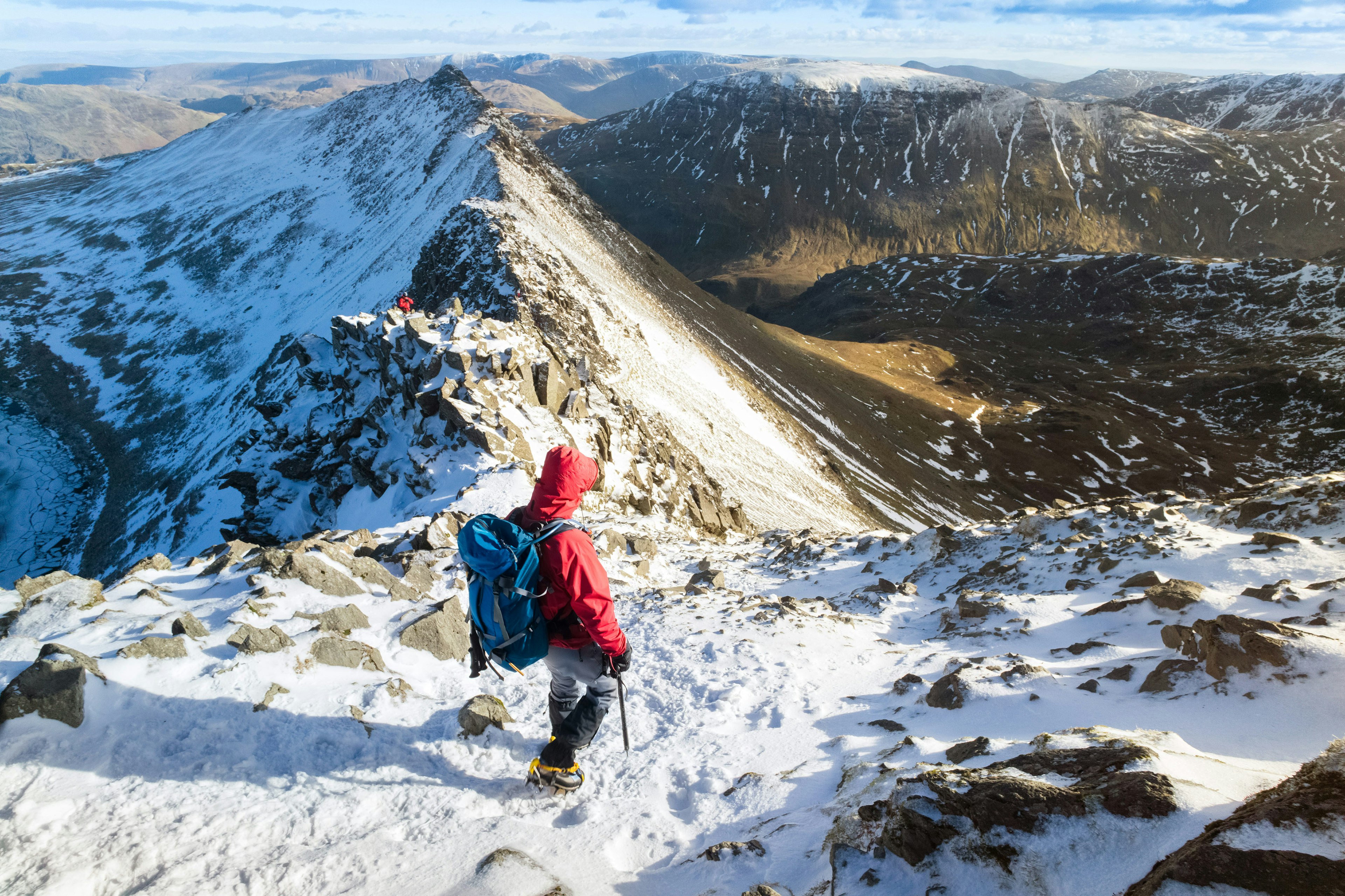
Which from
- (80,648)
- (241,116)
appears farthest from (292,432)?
(241,116)

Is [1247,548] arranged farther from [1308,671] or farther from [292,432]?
[292,432]

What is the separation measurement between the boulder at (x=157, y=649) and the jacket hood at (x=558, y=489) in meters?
4.62

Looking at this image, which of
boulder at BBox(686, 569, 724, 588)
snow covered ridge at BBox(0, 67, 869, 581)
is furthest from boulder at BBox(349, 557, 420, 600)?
snow covered ridge at BBox(0, 67, 869, 581)

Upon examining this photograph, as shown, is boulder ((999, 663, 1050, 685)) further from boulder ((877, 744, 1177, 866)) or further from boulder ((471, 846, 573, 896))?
boulder ((471, 846, 573, 896))

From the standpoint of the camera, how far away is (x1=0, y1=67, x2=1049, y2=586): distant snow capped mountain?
38969mm

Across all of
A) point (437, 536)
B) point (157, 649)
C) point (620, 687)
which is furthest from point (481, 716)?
point (437, 536)

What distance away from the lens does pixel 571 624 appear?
631 cm

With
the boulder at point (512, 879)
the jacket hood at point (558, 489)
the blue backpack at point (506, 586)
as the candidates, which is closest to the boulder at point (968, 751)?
the boulder at point (512, 879)

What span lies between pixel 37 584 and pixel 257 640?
3.79 metres

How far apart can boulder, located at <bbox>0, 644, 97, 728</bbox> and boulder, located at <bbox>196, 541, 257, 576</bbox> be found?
13.0 feet

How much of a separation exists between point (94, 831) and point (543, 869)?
383cm

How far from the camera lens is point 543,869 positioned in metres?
5.28

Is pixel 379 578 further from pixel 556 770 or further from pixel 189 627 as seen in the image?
pixel 556 770

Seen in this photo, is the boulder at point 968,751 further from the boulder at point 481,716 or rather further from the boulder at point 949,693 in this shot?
the boulder at point 481,716
